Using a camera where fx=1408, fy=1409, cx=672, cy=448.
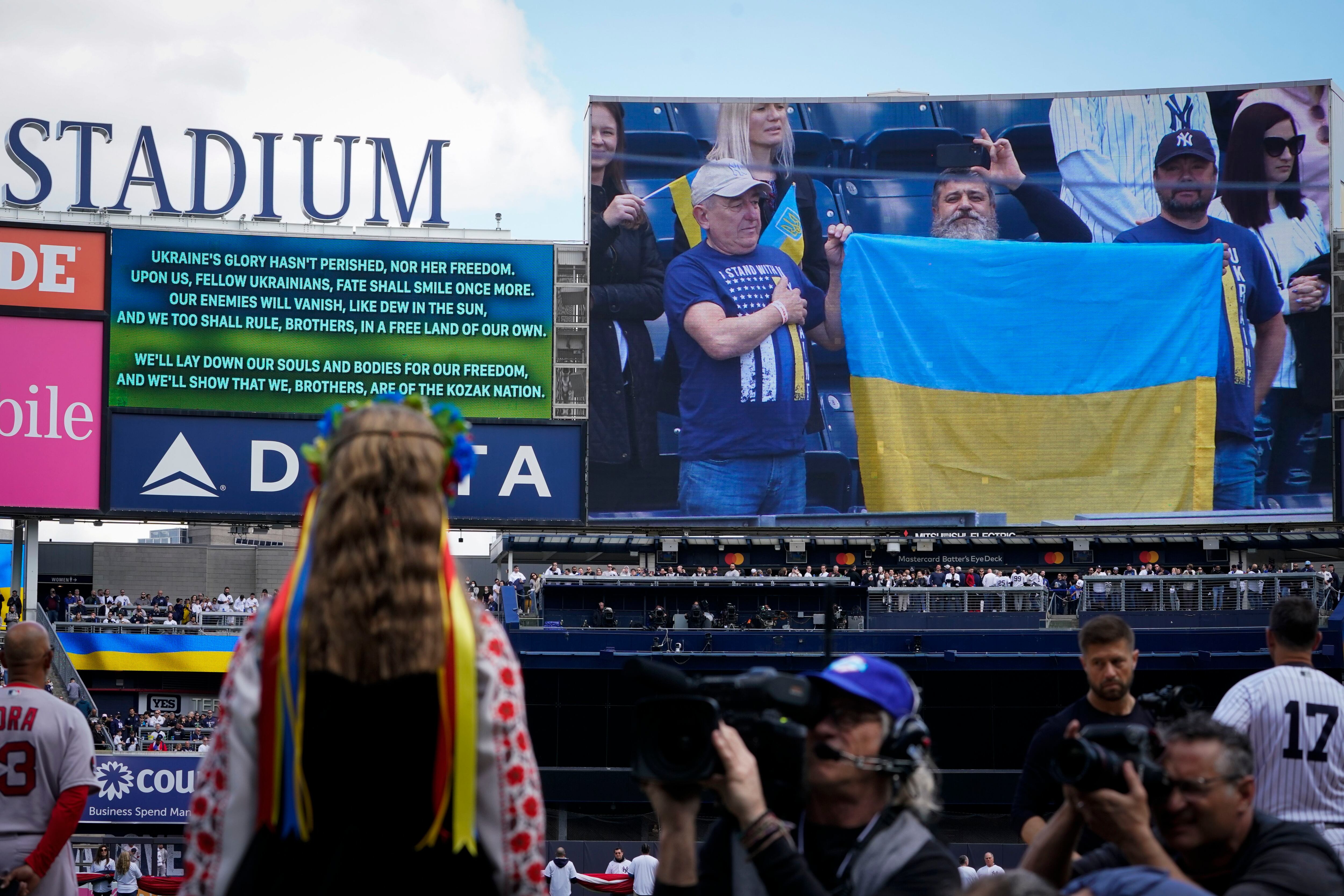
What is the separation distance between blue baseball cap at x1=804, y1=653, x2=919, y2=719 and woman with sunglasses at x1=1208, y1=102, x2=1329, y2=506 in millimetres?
32653

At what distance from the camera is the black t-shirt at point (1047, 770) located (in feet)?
17.2

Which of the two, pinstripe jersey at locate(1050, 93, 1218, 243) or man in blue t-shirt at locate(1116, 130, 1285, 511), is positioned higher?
pinstripe jersey at locate(1050, 93, 1218, 243)

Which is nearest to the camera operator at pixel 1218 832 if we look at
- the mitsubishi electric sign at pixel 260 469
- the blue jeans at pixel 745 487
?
the mitsubishi electric sign at pixel 260 469

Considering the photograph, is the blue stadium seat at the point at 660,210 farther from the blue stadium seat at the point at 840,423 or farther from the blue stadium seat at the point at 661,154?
the blue stadium seat at the point at 840,423

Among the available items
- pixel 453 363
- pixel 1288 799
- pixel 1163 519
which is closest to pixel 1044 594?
pixel 1163 519

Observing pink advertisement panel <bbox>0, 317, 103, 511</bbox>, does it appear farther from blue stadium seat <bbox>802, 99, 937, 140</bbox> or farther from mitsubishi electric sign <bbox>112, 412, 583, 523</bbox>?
blue stadium seat <bbox>802, 99, 937, 140</bbox>

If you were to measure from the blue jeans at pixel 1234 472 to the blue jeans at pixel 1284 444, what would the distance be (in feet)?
0.47

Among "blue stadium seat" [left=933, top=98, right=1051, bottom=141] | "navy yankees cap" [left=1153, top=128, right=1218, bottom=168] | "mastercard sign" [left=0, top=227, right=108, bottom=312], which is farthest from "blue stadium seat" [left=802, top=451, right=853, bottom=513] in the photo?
"mastercard sign" [left=0, top=227, right=108, bottom=312]

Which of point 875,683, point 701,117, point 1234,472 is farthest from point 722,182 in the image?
point 875,683

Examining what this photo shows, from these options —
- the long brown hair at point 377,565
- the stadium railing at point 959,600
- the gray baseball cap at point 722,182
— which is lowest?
the stadium railing at point 959,600

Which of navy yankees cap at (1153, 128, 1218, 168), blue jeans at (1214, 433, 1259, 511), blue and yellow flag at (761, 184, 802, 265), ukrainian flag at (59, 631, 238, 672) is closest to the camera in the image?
ukrainian flag at (59, 631, 238, 672)

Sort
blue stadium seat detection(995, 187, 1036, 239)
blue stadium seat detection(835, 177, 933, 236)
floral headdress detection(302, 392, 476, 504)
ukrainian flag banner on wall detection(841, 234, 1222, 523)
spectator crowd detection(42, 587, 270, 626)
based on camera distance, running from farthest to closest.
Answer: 1. blue stadium seat detection(995, 187, 1036, 239)
2. blue stadium seat detection(835, 177, 933, 236)
3. ukrainian flag banner on wall detection(841, 234, 1222, 523)
4. spectator crowd detection(42, 587, 270, 626)
5. floral headdress detection(302, 392, 476, 504)

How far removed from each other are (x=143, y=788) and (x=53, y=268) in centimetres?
1203

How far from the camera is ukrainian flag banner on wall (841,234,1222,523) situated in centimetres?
3353
